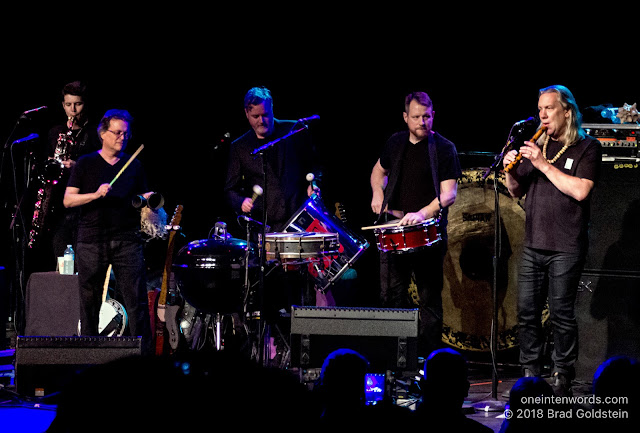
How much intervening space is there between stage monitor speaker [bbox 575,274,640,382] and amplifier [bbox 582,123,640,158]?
100 cm

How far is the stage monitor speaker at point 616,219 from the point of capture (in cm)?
604

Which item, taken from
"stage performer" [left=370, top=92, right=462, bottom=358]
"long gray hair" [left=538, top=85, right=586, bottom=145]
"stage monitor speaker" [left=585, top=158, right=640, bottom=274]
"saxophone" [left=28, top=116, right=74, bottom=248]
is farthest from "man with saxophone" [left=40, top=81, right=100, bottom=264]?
"stage monitor speaker" [left=585, top=158, right=640, bottom=274]

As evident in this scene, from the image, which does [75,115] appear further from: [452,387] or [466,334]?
[452,387]

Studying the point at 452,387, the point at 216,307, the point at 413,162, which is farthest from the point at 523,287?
the point at 452,387

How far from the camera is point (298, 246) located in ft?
19.8

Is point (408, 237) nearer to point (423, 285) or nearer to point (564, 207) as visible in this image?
point (423, 285)

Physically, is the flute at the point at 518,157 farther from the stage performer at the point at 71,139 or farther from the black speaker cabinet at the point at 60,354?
the stage performer at the point at 71,139

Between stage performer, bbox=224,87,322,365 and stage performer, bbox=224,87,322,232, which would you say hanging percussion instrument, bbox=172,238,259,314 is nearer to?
stage performer, bbox=224,87,322,365

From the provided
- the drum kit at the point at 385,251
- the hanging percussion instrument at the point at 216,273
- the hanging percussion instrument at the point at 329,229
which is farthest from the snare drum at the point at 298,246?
the hanging percussion instrument at the point at 329,229

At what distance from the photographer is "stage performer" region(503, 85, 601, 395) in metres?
5.37

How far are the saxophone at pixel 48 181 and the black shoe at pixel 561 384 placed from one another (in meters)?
4.76

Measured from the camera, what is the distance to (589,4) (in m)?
6.81

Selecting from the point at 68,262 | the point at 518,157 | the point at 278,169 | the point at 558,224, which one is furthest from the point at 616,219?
the point at 68,262

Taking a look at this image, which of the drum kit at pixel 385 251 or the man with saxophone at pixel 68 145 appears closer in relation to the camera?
the drum kit at pixel 385 251
